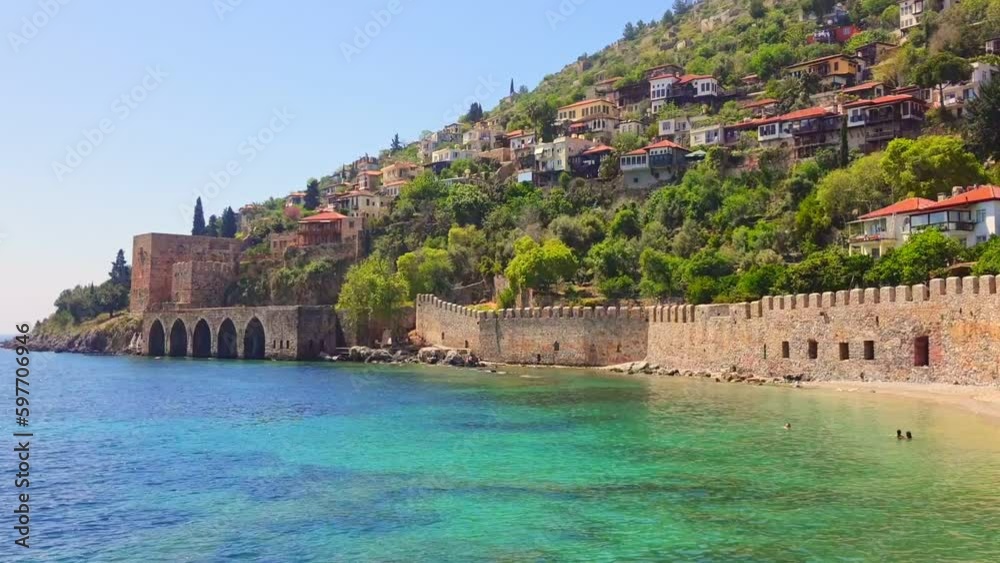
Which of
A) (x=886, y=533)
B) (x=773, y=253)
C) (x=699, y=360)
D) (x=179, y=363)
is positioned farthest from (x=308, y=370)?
(x=886, y=533)

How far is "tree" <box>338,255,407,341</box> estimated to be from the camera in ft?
177

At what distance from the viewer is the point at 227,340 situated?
6725 centimetres

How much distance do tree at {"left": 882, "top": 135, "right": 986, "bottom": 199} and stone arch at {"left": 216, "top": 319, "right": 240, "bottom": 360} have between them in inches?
1859

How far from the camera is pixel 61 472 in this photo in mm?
17297

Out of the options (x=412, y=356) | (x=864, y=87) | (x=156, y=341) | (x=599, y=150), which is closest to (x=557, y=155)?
(x=599, y=150)

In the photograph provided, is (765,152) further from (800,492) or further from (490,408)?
(800,492)

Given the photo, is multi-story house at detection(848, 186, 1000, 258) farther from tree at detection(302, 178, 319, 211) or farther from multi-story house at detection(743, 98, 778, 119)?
tree at detection(302, 178, 319, 211)

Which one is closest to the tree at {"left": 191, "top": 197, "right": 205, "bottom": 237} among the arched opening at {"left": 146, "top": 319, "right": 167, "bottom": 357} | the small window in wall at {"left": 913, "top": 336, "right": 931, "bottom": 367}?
the arched opening at {"left": 146, "top": 319, "right": 167, "bottom": 357}

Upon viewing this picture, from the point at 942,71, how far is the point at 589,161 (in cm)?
2656

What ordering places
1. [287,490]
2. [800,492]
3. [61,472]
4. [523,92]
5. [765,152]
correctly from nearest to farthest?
[800,492], [287,490], [61,472], [765,152], [523,92]

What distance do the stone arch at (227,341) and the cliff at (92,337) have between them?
1418 cm

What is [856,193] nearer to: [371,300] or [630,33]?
[371,300]

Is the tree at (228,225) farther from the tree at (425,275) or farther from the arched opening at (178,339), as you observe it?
the tree at (425,275)

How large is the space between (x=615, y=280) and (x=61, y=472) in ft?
116
